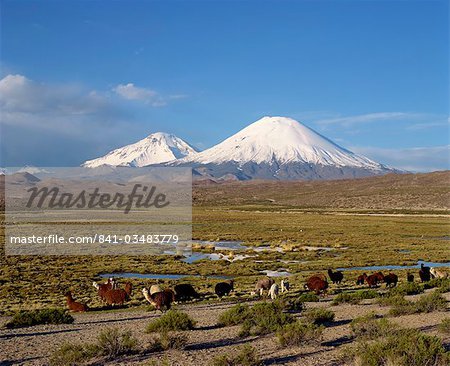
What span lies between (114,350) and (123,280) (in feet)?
59.5

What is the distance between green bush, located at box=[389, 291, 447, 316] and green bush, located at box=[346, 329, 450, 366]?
203 inches

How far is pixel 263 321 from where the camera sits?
1247 cm

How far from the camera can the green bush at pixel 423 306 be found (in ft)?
48.2

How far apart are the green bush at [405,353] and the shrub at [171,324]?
475cm

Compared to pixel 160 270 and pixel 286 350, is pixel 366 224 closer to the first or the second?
pixel 160 270

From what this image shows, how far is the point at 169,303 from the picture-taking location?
1670 centimetres

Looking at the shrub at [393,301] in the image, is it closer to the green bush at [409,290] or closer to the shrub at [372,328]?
the green bush at [409,290]

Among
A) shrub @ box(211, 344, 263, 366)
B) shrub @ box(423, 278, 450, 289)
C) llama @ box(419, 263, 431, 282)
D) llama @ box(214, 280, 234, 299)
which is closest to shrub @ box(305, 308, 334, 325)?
shrub @ box(211, 344, 263, 366)

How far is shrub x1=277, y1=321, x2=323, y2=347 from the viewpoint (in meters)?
11.0

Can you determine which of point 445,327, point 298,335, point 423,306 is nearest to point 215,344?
point 298,335

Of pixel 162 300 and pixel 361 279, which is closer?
pixel 162 300

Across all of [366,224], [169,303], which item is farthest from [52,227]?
[169,303]

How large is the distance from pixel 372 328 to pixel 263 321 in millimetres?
2678

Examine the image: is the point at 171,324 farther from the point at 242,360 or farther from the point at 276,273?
the point at 276,273
